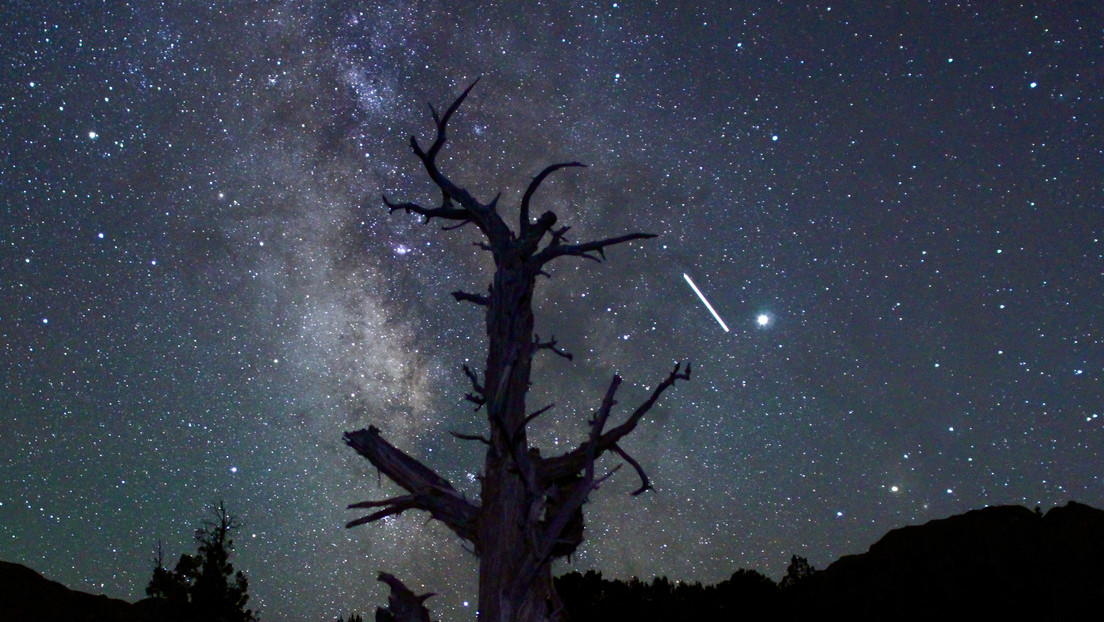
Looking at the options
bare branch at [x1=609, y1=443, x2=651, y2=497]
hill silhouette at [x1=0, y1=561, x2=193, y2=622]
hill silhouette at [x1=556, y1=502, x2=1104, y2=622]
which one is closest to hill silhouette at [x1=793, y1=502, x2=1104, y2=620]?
hill silhouette at [x1=556, y1=502, x2=1104, y2=622]

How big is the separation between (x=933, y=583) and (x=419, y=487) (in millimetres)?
13182

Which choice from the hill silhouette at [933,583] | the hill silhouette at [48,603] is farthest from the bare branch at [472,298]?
the hill silhouette at [48,603]

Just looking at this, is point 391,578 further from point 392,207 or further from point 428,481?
point 392,207

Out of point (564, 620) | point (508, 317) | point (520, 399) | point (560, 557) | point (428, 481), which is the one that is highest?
point (508, 317)

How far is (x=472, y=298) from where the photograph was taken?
7.55m

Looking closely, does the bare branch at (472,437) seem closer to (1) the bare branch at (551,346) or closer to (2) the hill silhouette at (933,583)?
(1) the bare branch at (551,346)

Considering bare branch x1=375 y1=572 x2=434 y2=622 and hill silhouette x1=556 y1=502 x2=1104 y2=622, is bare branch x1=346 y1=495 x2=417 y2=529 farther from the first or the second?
hill silhouette x1=556 y1=502 x2=1104 y2=622

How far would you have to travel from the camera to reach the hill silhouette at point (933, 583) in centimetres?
1384

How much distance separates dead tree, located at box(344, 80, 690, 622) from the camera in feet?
20.0

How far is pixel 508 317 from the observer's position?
23.5 ft

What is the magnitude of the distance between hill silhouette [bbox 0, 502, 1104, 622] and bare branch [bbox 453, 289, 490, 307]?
10.7 m

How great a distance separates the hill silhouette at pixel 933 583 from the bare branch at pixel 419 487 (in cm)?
1046

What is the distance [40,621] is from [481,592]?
82.2 ft

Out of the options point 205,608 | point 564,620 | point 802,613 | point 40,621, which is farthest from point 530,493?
point 205,608
